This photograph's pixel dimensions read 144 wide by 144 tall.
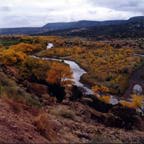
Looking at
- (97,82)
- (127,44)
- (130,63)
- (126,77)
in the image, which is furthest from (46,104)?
(127,44)

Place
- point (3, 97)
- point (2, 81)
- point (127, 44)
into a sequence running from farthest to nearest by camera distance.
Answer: point (127, 44) < point (2, 81) < point (3, 97)

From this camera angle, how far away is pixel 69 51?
15962cm

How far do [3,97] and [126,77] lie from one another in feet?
259

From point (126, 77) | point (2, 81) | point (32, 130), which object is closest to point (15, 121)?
point (32, 130)

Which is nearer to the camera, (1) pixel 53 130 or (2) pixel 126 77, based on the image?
(1) pixel 53 130

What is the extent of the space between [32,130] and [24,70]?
31060mm

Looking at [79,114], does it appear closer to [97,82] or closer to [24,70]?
[24,70]

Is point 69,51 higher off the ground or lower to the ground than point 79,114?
lower

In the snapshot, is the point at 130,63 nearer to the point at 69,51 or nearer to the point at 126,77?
the point at 126,77

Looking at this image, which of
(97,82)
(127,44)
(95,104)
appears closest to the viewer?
(95,104)

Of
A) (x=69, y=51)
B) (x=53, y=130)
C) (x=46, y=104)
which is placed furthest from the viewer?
(x=69, y=51)

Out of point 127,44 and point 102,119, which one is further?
point 127,44

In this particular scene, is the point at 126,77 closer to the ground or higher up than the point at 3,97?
closer to the ground

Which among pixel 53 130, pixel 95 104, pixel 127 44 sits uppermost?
pixel 53 130
